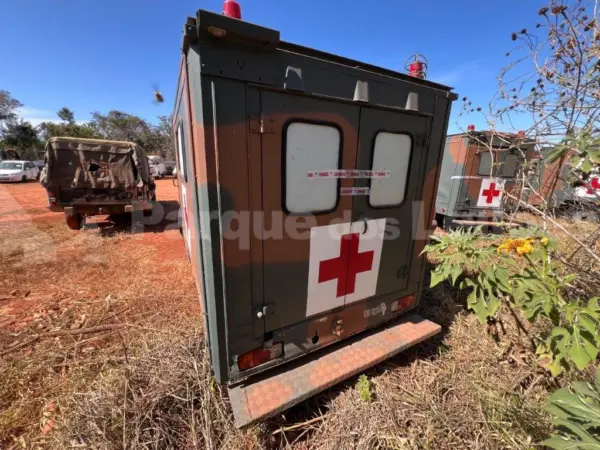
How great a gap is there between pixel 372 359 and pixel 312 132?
1992mm

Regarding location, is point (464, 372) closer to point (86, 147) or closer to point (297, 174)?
point (297, 174)

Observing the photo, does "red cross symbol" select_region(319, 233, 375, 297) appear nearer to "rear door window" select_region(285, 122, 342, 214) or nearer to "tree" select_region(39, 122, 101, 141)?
"rear door window" select_region(285, 122, 342, 214)

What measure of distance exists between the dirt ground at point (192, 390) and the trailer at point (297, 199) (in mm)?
396

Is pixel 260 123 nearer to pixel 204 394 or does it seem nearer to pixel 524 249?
pixel 524 249

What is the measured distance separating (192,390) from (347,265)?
171cm

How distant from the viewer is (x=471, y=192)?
21.5ft

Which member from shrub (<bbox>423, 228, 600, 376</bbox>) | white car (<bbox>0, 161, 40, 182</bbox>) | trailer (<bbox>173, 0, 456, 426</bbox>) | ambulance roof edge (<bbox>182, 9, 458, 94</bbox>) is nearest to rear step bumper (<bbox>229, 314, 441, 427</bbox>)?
trailer (<bbox>173, 0, 456, 426</bbox>)

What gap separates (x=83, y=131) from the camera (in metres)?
37.6

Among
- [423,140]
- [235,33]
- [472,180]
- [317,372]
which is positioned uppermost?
[235,33]

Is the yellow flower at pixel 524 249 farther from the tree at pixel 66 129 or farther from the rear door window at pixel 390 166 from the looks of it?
the tree at pixel 66 129

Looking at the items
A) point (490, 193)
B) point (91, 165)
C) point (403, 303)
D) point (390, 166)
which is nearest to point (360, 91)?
point (390, 166)

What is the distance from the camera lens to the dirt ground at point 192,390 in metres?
1.99

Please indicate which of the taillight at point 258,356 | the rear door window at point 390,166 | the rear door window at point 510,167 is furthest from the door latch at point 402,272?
the rear door window at point 510,167

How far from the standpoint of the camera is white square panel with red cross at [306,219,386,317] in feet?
7.14
